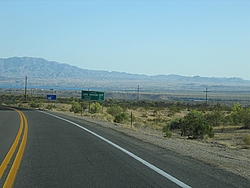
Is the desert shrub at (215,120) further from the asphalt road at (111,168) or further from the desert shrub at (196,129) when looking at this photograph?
the asphalt road at (111,168)

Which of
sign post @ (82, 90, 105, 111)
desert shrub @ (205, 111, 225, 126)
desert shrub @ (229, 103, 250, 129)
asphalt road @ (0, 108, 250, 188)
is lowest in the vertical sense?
desert shrub @ (205, 111, 225, 126)

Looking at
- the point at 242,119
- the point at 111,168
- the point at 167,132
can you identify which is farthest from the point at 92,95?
the point at 111,168

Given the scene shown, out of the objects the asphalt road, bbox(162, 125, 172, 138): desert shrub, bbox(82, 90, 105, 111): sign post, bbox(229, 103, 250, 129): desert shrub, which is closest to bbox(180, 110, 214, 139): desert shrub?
bbox(162, 125, 172, 138): desert shrub

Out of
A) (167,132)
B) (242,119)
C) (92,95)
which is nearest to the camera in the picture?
(167,132)

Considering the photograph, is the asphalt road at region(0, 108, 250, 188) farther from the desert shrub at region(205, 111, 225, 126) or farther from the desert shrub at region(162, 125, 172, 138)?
the desert shrub at region(205, 111, 225, 126)

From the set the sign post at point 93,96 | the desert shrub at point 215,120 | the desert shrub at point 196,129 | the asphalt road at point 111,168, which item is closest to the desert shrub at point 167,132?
the desert shrub at point 196,129

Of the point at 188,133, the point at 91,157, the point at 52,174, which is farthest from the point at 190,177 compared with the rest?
the point at 188,133

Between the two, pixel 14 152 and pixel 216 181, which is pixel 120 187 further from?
pixel 14 152

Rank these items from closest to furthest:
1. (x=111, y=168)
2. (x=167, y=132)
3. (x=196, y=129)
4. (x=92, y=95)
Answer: (x=111, y=168) < (x=167, y=132) < (x=196, y=129) < (x=92, y=95)

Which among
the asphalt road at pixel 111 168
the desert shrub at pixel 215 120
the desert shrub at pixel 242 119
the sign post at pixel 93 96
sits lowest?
the desert shrub at pixel 215 120

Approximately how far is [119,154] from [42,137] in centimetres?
652

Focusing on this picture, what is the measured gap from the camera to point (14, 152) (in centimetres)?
1365

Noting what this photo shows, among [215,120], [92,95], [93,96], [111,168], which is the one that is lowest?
[215,120]

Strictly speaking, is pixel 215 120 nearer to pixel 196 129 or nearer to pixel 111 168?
pixel 196 129
